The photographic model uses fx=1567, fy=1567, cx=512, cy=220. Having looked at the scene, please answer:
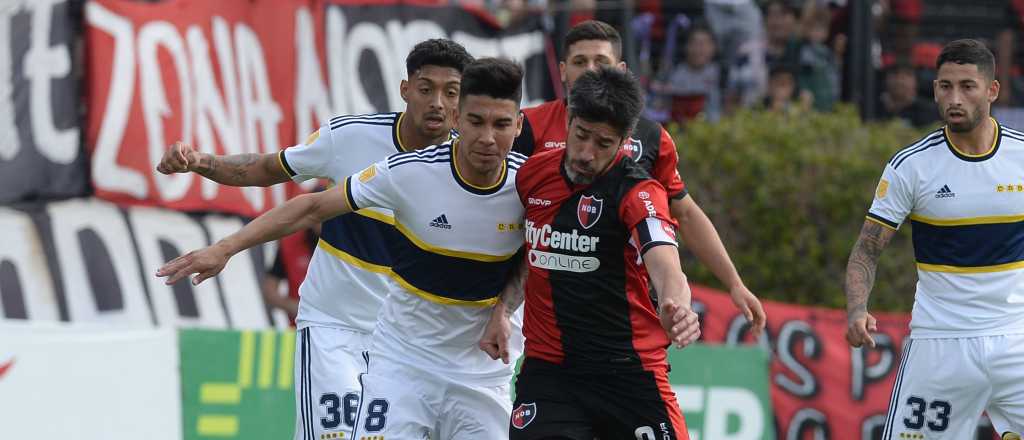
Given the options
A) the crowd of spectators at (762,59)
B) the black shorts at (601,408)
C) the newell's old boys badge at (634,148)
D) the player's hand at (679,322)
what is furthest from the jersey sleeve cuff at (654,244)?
the crowd of spectators at (762,59)

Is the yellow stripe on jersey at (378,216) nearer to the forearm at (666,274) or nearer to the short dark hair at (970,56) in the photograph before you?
the forearm at (666,274)

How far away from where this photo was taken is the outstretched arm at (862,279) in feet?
26.3

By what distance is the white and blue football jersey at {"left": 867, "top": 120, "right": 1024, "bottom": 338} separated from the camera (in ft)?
26.7

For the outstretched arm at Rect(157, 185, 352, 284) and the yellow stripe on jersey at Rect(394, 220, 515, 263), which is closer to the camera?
the outstretched arm at Rect(157, 185, 352, 284)

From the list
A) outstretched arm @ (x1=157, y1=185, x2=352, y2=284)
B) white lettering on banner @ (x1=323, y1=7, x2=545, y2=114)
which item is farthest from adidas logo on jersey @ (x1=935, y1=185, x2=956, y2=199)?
white lettering on banner @ (x1=323, y1=7, x2=545, y2=114)

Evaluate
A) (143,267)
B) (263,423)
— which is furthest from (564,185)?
(143,267)

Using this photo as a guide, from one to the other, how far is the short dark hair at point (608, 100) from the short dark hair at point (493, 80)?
32cm

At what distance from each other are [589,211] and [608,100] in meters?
0.49

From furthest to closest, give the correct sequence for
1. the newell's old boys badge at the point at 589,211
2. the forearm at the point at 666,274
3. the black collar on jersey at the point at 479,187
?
the black collar on jersey at the point at 479,187
the newell's old boys badge at the point at 589,211
the forearm at the point at 666,274

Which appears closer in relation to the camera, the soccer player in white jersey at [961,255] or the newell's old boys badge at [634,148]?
the newell's old boys badge at [634,148]

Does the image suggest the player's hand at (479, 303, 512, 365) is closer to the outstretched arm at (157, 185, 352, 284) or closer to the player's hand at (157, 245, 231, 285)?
the outstretched arm at (157, 185, 352, 284)

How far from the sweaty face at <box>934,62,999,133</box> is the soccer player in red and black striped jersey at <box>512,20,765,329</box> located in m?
1.42

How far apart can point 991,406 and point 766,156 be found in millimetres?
5185

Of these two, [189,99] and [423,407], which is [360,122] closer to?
[423,407]
